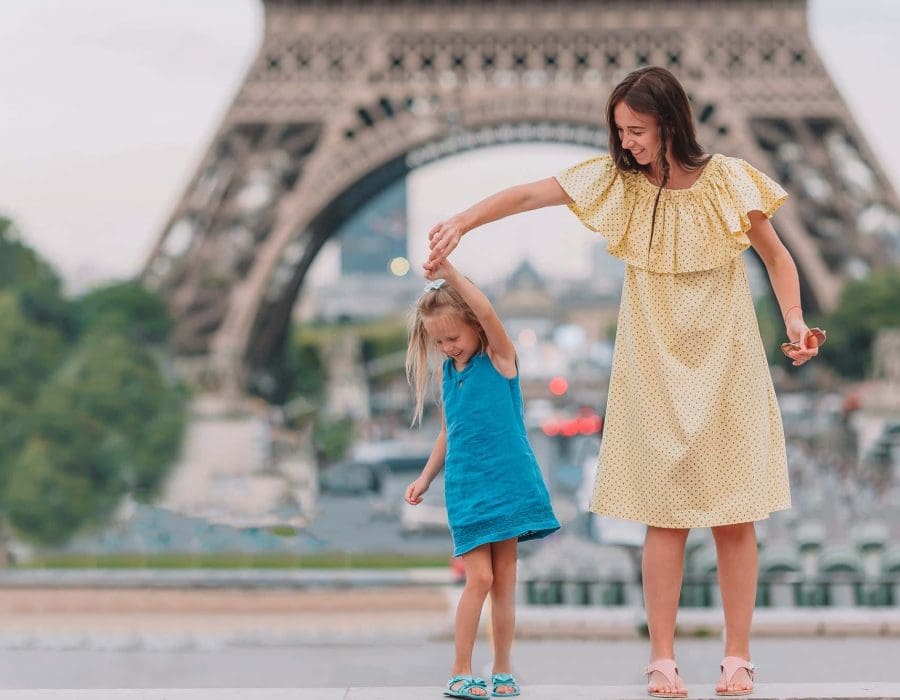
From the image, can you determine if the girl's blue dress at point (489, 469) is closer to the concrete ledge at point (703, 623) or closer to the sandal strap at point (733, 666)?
the sandal strap at point (733, 666)

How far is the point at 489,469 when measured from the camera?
3115mm

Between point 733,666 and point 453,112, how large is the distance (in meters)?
18.9

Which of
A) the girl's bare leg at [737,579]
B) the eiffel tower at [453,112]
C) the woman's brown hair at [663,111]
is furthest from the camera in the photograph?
the eiffel tower at [453,112]

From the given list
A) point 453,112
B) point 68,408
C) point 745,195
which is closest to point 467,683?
point 745,195

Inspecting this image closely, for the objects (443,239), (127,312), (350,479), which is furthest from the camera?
(350,479)

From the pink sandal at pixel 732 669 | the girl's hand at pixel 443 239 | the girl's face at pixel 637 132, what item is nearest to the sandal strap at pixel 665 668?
the pink sandal at pixel 732 669

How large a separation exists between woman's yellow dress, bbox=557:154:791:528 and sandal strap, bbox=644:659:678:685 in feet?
1.04

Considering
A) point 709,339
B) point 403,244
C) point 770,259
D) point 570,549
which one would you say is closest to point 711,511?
point 709,339

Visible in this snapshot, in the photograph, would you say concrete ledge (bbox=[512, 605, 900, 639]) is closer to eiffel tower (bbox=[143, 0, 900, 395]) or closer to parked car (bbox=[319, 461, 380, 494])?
eiffel tower (bbox=[143, 0, 900, 395])

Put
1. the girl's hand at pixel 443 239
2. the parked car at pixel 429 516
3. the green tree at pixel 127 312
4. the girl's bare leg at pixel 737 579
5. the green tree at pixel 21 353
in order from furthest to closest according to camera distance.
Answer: the green tree at pixel 127 312 < the parked car at pixel 429 516 < the green tree at pixel 21 353 < the girl's bare leg at pixel 737 579 < the girl's hand at pixel 443 239

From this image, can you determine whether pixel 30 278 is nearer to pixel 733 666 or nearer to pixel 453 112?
pixel 453 112

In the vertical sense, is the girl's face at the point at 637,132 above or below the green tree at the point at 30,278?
below

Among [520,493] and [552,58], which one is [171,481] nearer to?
[552,58]

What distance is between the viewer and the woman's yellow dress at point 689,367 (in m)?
3.06
